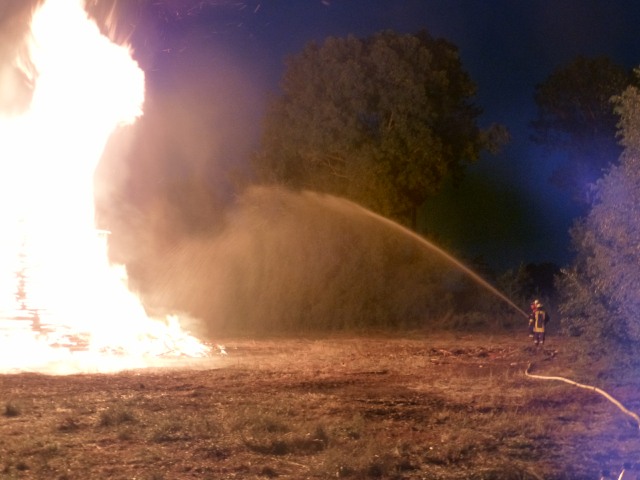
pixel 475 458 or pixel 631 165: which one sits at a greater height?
pixel 631 165

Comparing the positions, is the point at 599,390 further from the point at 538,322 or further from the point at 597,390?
the point at 538,322


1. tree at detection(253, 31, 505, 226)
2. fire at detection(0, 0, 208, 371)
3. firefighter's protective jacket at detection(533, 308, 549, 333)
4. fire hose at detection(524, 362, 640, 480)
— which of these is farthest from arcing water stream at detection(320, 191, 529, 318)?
fire hose at detection(524, 362, 640, 480)

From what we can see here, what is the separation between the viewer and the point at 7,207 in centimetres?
1797

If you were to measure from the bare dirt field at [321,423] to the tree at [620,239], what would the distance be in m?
Result: 1.20

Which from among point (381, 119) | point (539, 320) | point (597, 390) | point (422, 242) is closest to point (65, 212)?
point (539, 320)

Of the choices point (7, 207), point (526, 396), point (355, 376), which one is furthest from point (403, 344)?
point (7, 207)

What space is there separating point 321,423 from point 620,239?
4.87m

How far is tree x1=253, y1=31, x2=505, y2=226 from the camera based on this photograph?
28250mm

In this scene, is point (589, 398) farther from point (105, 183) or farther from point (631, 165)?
point (105, 183)

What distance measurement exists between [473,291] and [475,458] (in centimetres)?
1922

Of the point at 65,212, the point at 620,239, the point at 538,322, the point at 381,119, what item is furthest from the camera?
the point at 381,119

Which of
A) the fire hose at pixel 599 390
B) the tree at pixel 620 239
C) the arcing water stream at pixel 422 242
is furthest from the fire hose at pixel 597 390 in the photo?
the arcing water stream at pixel 422 242

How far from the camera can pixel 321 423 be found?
10375mm

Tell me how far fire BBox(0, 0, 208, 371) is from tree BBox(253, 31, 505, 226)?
1075cm
